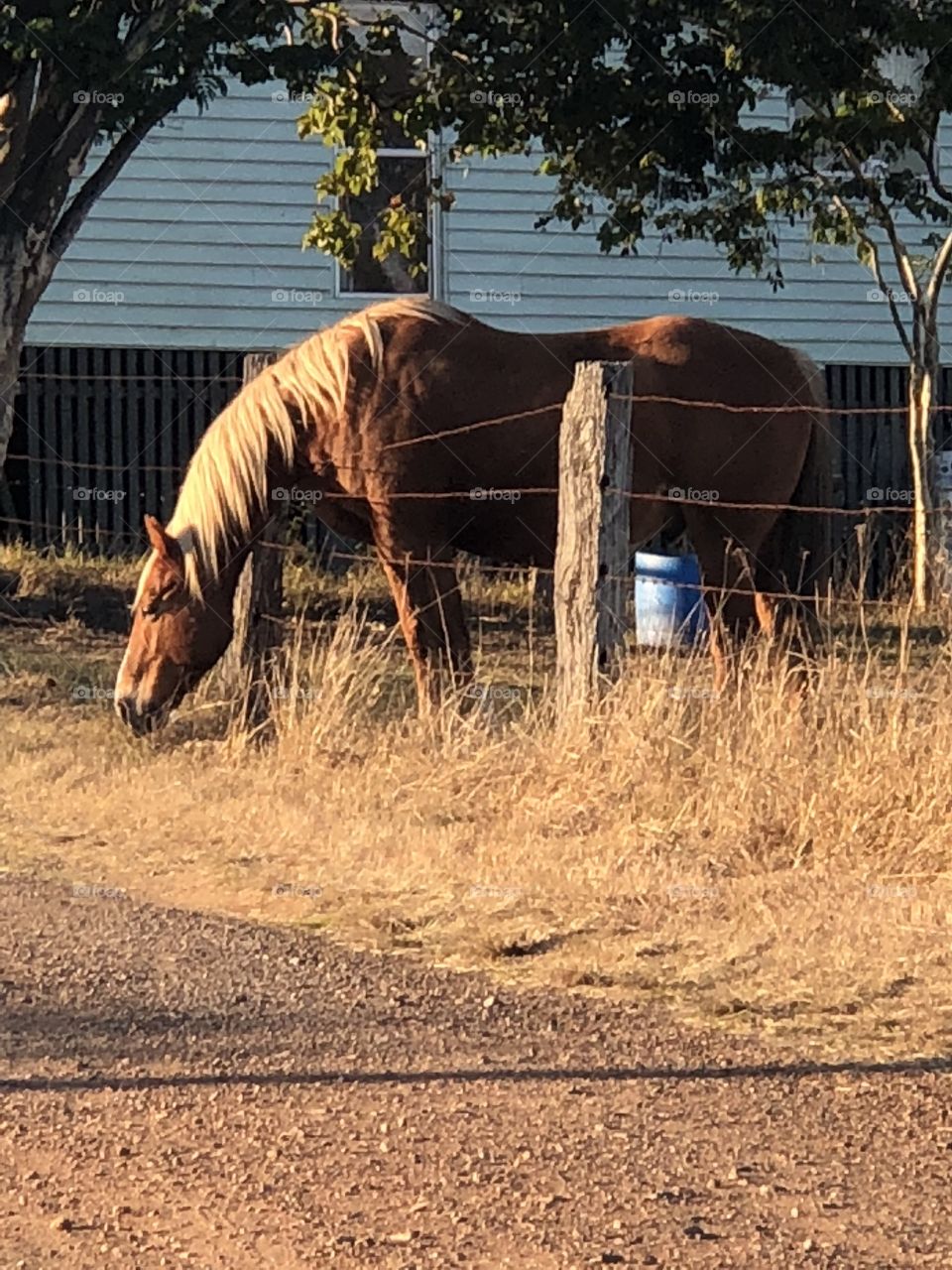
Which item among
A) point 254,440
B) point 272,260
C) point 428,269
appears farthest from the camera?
point 428,269

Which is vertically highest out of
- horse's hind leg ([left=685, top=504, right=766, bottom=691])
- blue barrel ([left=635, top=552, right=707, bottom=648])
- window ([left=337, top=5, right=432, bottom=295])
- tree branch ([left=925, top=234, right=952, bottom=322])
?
window ([left=337, top=5, right=432, bottom=295])

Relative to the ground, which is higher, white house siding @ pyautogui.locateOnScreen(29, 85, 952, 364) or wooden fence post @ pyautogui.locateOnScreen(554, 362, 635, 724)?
white house siding @ pyautogui.locateOnScreen(29, 85, 952, 364)

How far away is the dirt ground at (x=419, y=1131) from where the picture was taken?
12.5ft

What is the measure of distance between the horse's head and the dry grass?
Answer: 0.20 metres

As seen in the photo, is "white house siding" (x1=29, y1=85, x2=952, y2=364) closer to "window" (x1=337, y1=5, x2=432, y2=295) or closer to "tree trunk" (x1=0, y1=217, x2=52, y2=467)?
Answer: "window" (x1=337, y1=5, x2=432, y2=295)

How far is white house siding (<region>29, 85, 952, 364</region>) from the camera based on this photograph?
763 inches

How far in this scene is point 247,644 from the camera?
10422 mm

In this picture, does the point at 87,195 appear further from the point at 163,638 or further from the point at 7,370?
the point at 163,638

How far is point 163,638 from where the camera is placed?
9758 millimetres

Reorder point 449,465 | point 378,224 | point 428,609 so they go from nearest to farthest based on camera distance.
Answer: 1. point 428,609
2. point 449,465
3. point 378,224

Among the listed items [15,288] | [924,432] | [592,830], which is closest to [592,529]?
[592,830]


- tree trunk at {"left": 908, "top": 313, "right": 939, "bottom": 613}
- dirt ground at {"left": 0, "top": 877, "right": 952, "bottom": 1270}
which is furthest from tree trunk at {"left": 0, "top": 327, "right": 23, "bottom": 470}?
dirt ground at {"left": 0, "top": 877, "right": 952, "bottom": 1270}

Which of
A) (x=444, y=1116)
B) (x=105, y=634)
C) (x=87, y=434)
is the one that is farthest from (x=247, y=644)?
(x=87, y=434)

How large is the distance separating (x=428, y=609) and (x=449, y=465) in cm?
72
